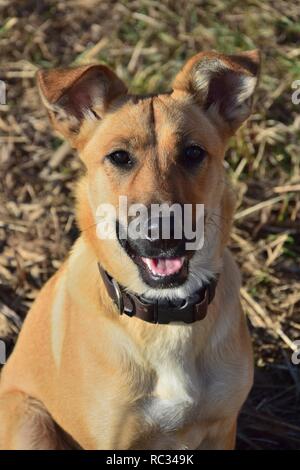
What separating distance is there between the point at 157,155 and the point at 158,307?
701mm

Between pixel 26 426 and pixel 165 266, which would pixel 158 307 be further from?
pixel 26 426

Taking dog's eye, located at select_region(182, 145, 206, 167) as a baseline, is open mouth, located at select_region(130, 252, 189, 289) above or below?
below

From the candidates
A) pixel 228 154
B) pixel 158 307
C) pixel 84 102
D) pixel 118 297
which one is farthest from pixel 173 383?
pixel 228 154

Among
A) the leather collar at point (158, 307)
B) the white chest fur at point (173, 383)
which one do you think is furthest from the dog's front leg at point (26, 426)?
the leather collar at point (158, 307)

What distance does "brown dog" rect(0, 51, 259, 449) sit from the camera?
3811 millimetres

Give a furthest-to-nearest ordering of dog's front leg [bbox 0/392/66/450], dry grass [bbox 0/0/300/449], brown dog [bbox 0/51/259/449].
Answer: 1. dry grass [bbox 0/0/300/449]
2. dog's front leg [bbox 0/392/66/450]
3. brown dog [bbox 0/51/259/449]

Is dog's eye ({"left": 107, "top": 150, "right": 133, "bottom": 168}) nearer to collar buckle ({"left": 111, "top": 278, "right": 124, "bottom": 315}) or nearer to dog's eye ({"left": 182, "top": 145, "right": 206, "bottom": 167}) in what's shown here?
dog's eye ({"left": 182, "top": 145, "right": 206, "bottom": 167})

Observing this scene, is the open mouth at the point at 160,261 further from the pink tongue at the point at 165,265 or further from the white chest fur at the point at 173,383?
the white chest fur at the point at 173,383

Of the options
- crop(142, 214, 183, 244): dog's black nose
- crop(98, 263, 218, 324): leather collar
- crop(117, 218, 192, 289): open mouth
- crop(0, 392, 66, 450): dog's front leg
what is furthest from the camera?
crop(0, 392, 66, 450): dog's front leg

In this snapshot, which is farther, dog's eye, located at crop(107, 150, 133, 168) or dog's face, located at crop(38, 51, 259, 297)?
dog's eye, located at crop(107, 150, 133, 168)

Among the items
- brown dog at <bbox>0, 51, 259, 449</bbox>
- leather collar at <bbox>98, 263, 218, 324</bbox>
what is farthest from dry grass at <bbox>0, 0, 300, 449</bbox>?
leather collar at <bbox>98, 263, 218, 324</bbox>

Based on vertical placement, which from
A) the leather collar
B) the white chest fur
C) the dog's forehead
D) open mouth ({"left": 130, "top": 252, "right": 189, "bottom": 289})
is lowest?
the white chest fur

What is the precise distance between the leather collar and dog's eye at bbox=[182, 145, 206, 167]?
0.63 metres

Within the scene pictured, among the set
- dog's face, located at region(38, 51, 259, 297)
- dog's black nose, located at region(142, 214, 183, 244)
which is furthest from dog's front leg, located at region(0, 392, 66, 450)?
dog's black nose, located at region(142, 214, 183, 244)
